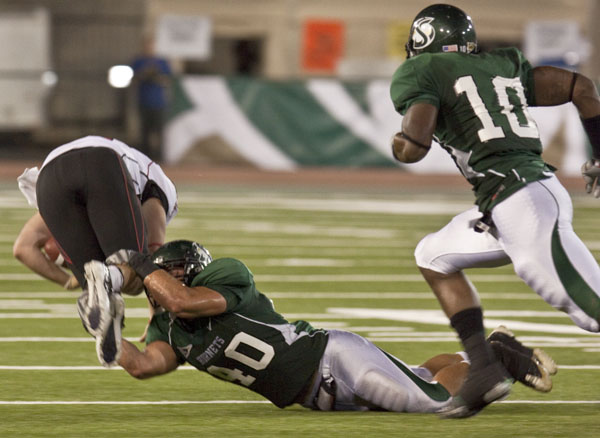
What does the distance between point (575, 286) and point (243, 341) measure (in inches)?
46.8

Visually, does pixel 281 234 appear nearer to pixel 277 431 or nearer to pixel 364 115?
pixel 364 115

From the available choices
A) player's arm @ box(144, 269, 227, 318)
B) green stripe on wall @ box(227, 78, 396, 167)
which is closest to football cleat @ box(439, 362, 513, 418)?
player's arm @ box(144, 269, 227, 318)

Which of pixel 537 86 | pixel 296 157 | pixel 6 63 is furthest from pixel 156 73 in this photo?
pixel 537 86

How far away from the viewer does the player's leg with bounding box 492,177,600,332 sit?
4879mm

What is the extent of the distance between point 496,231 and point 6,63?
18181mm

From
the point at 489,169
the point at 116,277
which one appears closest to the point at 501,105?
the point at 489,169

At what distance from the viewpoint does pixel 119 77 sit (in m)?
19.3

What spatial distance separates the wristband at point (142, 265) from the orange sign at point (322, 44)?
2029 cm

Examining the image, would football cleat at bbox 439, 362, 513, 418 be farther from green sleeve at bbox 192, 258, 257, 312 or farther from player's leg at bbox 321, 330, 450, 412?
green sleeve at bbox 192, 258, 257, 312

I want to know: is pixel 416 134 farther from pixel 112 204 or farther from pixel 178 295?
pixel 112 204

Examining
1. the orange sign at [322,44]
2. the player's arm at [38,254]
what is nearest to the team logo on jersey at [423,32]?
the player's arm at [38,254]

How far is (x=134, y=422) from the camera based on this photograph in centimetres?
507

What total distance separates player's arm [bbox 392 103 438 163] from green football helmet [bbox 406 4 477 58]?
0.34m

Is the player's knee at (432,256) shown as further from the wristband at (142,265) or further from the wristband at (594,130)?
the wristband at (142,265)
